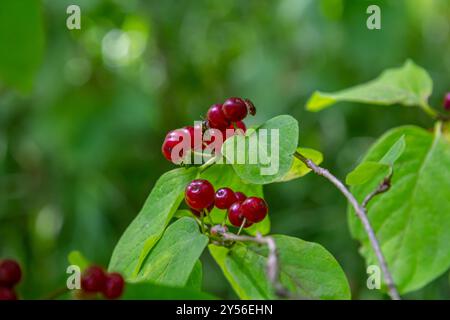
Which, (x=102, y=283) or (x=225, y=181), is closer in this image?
(x=102, y=283)

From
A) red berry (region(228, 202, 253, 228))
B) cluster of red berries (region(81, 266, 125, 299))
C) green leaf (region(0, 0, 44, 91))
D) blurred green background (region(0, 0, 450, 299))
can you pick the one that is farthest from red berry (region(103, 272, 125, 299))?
blurred green background (region(0, 0, 450, 299))

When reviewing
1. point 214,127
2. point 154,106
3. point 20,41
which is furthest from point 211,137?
point 154,106

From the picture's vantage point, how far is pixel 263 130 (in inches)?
17.8

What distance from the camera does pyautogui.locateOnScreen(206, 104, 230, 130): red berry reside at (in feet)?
1.54

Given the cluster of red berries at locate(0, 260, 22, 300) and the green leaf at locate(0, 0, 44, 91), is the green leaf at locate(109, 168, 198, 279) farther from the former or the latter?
the green leaf at locate(0, 0, 44, 91)

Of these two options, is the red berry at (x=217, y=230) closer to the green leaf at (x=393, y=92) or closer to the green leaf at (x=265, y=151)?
the green leaf at (x=265, y=151)

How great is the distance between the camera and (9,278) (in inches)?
17.0

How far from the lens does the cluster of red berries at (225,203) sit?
0.44m

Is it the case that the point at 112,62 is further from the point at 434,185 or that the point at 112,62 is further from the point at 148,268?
the point at 148,268

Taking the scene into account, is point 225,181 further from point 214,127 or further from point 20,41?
point 20,41

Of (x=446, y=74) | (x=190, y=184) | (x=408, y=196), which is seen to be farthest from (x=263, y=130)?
(x=446, y=74)

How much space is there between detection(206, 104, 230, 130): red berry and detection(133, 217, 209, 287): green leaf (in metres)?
0.08

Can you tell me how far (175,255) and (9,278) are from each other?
0.12 meters
